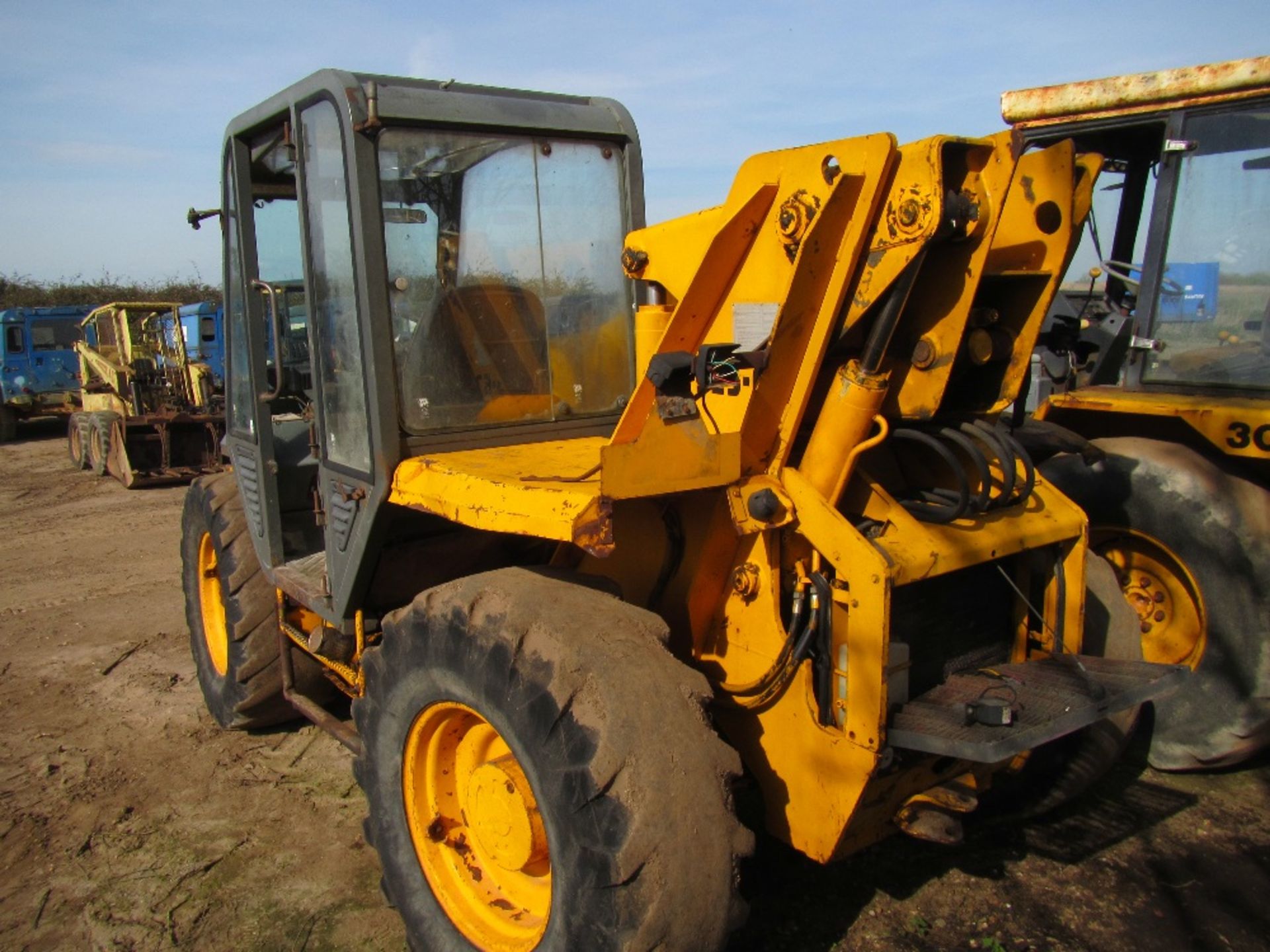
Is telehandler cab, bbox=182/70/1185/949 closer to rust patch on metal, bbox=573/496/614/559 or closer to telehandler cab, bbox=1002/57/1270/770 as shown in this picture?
rust patch on metal, bbox=573/496/614/559

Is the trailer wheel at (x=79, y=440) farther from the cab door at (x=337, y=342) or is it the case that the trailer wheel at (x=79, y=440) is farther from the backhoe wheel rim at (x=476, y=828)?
the backhoe wheel rim at (x=476, y=828)

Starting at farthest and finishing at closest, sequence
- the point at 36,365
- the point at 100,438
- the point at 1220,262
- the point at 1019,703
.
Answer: the point at 36,365 < the point at 100,438 < the point at 1220,262 < the point at 1019,703

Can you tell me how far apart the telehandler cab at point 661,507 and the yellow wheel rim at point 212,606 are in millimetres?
1520

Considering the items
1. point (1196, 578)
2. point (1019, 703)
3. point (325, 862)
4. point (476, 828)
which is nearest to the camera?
point (1019, 703)

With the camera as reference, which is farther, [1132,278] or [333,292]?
[1132,278]

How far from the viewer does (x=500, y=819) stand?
8.63 feet

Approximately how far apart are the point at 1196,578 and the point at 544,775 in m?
3.24

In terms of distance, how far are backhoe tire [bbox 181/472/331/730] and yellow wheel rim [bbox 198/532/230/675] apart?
0.04ft

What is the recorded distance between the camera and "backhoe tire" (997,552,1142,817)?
320 centimetres

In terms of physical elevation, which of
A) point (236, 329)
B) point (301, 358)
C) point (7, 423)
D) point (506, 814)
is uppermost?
point (236, 329)

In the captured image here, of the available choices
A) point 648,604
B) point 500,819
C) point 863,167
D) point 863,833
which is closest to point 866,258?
point 863,167

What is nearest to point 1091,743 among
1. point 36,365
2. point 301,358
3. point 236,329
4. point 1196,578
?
point 1196,578

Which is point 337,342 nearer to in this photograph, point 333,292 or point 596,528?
point 333,292

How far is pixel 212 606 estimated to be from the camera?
5102mm
